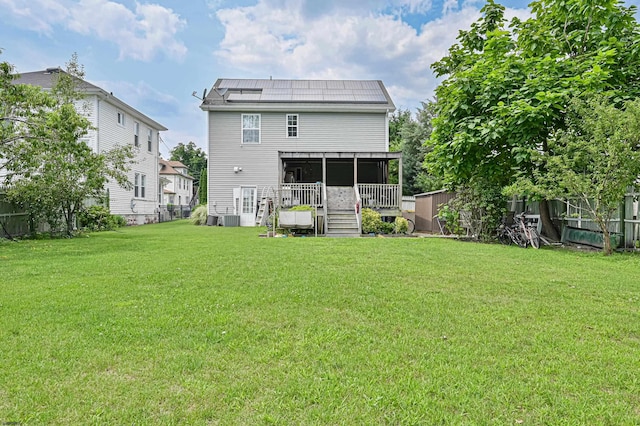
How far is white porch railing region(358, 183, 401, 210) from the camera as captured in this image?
14.9 m

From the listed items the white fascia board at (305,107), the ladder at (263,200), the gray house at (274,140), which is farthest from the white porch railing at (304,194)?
the white fascia board at (305,107)

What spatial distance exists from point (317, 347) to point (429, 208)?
13387mm

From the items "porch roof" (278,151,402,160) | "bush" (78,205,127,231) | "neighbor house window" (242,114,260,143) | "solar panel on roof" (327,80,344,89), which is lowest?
"bush" (78,205,127,231)

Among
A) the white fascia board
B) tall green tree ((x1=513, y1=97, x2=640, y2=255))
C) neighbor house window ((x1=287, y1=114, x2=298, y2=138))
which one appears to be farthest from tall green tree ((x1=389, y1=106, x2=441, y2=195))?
tall green tree ((x1=513, y1=97, x2=640, y2=255))

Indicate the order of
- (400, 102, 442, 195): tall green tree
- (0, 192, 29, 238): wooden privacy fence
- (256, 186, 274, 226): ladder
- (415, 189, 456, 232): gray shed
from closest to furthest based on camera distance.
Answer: (0, 192, 29, 238): wooden privacy fence, (415, 189, 456, 232): gray shed, (256, 186, 274, 226): ladder, (400, 102, 442, 195): tall green tree

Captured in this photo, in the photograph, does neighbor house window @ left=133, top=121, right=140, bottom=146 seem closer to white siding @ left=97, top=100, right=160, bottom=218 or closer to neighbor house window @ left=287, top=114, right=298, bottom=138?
white siding @ left=97, top=100, right=160, bottom=218

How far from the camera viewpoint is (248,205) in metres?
19.4

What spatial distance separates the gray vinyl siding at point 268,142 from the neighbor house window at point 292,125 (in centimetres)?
16

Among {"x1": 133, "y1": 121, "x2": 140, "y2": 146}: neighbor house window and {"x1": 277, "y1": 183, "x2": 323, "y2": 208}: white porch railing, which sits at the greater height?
{"x1": 133, "y1": 121, "x2": 140, "y2": 146}: neighbor house window

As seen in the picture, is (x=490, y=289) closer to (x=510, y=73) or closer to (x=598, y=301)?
(x=598, y=301)

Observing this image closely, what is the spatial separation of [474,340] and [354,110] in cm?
1763

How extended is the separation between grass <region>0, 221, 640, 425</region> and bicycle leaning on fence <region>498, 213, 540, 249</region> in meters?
4.32

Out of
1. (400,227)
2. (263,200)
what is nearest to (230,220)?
(263,200)

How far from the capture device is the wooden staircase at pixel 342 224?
43.6 ft
